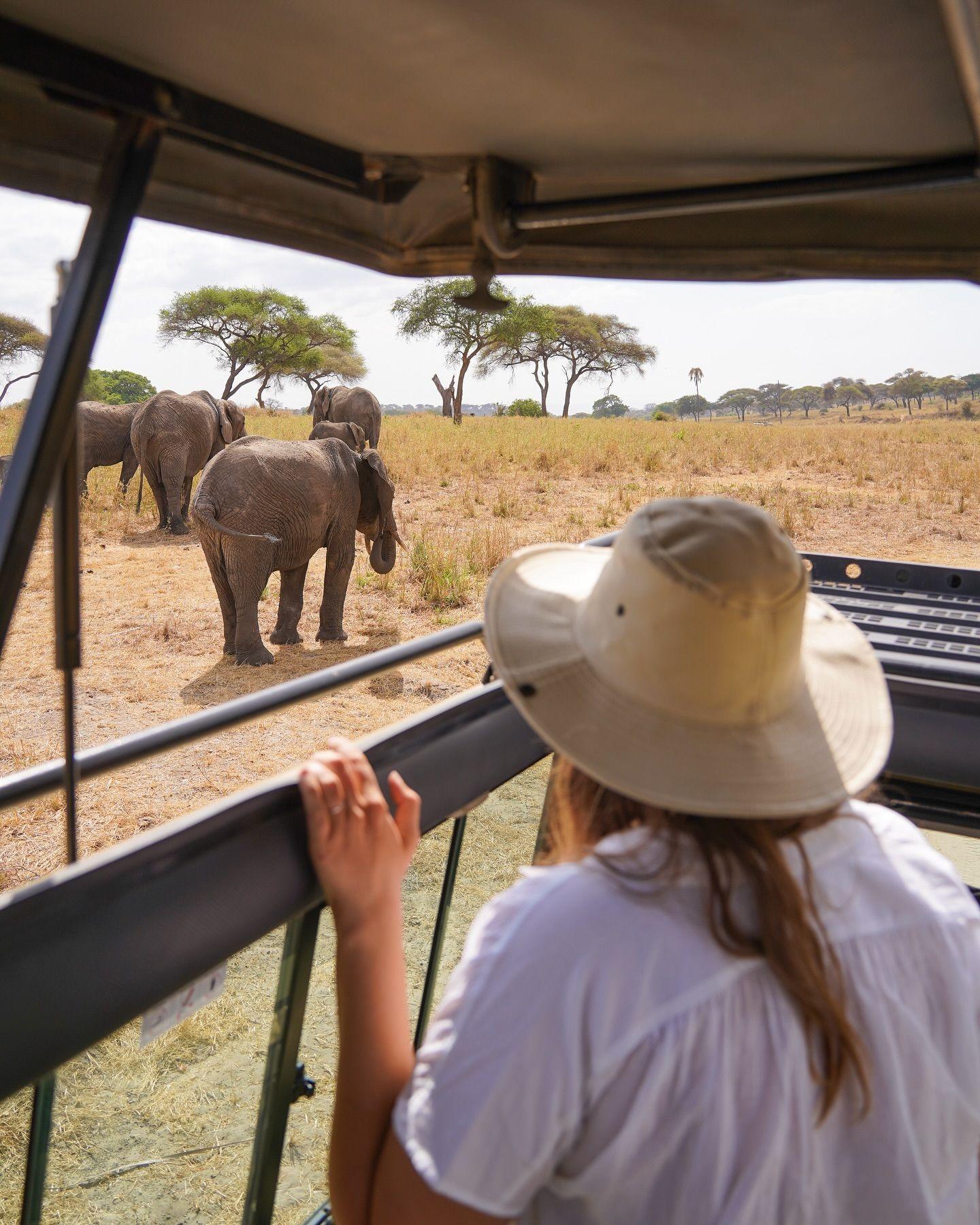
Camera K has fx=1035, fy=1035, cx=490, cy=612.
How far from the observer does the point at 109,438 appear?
1195cm

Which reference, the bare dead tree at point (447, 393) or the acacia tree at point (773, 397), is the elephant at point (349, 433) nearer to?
the bare dead tree at point (447, 393)

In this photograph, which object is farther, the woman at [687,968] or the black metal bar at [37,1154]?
the black metal bar at [37,1154]

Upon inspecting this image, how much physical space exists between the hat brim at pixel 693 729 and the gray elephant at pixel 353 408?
12.9 metres

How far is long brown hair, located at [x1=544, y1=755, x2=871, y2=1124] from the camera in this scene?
0.64m

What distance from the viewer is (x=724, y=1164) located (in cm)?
63

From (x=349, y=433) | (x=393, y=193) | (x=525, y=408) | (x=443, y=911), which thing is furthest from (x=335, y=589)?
(x=525, y=408)

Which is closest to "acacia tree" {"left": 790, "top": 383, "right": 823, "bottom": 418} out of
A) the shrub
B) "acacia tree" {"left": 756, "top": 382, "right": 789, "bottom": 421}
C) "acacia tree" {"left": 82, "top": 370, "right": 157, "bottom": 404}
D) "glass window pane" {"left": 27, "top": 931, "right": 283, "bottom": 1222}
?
"acacia tree" {"left": 756, "top": 382, "right": 789, "bottom": 421}

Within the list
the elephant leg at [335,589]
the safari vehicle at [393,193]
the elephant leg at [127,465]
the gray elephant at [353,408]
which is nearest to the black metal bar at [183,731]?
the safari vehicle at [393,193]

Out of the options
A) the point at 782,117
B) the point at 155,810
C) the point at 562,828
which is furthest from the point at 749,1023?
the point at 155,810

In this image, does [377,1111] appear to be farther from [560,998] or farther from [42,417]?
[42,417]

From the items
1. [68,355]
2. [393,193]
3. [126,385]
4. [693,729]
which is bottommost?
[126,385]

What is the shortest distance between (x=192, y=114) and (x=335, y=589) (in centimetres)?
580

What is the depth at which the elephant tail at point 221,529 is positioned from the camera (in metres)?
6.06

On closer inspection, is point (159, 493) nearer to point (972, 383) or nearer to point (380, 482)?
point (380, 482)
